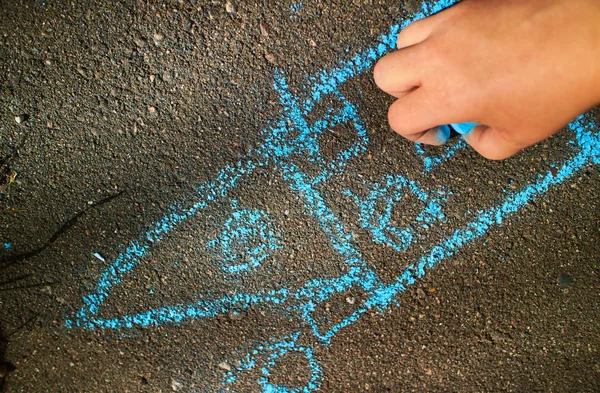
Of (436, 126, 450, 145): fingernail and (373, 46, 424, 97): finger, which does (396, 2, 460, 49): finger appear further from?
(436, 126, 450, 145): fingernail

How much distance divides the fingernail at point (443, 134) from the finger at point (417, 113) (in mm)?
178

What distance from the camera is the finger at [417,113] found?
64.7 inches

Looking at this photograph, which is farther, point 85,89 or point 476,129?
point 85,89

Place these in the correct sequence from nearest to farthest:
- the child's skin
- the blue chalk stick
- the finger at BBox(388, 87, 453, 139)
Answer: the child's skin, the finger at BBox(388, 87, 453, 139), the blue chalk stick

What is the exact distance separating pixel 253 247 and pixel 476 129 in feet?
4.46

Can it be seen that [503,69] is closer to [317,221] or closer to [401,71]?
[401,71]

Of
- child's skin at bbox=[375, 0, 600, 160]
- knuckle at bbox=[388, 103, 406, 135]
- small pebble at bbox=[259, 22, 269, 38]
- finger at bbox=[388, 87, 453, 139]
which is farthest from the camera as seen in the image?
small pebble at bbox=[259, 22, 269, 38]

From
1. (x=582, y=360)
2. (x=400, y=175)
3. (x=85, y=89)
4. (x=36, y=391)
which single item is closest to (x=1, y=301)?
(x=36, y=391)

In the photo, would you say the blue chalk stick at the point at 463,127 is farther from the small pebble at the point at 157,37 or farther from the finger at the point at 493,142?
the small pebble at the point at 157,37

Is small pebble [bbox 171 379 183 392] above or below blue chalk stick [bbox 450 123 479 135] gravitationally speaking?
below

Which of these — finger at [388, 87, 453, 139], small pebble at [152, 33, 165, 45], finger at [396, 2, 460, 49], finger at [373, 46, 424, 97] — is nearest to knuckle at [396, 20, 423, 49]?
finger at [396, 2, 460, 49]

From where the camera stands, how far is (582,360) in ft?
7.43

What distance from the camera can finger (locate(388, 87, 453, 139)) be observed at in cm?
164

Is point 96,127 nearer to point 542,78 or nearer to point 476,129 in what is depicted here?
point 476,129
